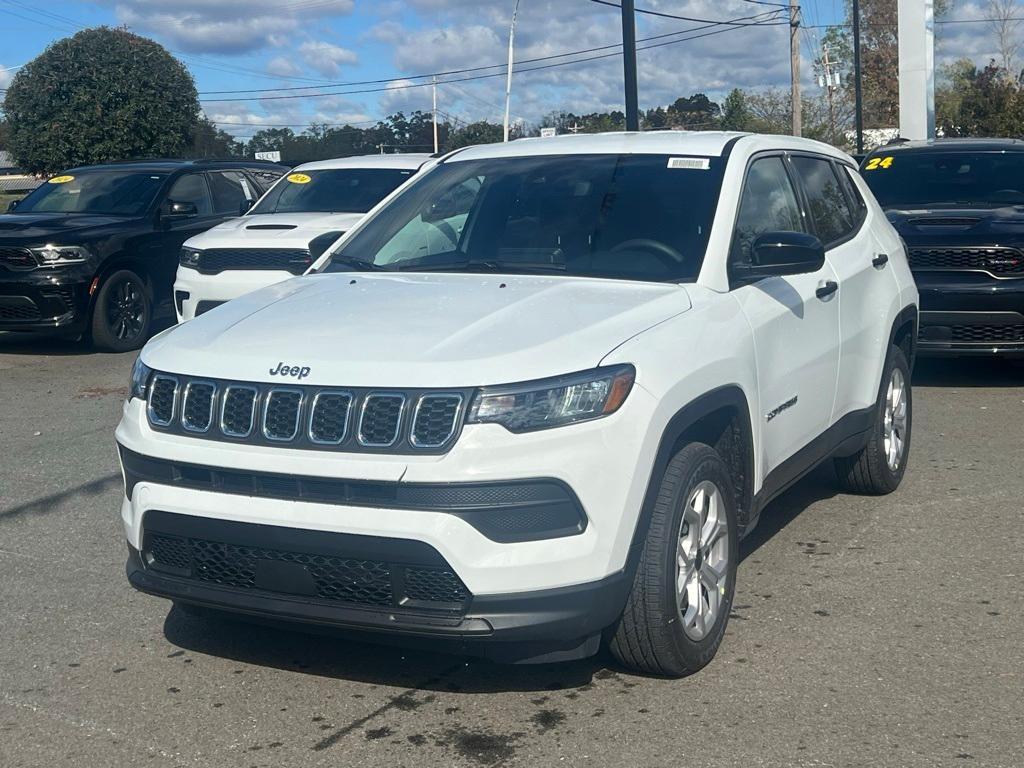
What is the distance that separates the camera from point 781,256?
15.5 feet

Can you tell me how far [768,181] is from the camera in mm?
5449

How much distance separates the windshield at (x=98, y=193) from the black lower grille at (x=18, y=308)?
1.43m

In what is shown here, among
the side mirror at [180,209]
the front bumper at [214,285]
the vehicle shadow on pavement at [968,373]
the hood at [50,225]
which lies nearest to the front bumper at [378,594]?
the front bumper at [214,285]

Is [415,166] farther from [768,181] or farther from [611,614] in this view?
[611,614]

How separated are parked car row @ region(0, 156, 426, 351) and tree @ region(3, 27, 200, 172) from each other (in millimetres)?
27025

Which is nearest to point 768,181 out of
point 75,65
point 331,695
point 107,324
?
point 331,695

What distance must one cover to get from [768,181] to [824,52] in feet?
221

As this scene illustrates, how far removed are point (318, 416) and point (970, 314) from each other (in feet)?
21.7

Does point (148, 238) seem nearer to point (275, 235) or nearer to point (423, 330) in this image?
point (275, 235)

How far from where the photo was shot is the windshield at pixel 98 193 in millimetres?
12883

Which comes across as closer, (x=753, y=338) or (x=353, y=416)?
(x=353, y=416)

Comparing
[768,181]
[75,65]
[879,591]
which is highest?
[75,65]

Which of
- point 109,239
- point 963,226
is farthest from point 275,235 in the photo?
point 963,226

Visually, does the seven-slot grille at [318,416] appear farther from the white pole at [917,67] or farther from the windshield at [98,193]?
the white pole at [917,67]
